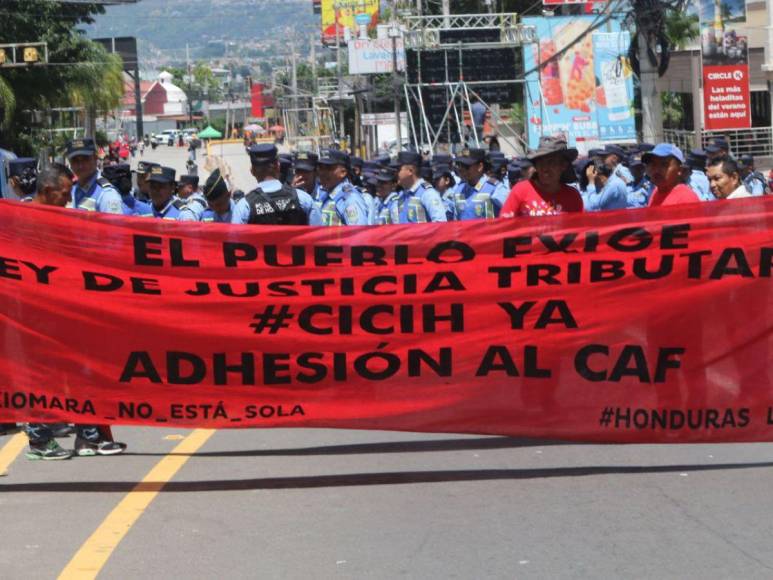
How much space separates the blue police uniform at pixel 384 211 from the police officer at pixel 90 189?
13.6ft

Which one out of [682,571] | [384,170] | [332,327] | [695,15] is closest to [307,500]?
[332,327]

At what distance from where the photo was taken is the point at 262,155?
10.2 m

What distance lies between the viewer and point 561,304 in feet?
26.3

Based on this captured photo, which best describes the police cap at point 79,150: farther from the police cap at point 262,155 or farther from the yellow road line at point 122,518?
the yellow road line at point 122,518

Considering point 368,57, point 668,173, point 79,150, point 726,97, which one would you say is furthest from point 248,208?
point 368,57

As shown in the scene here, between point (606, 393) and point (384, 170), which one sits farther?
point (384, 170)

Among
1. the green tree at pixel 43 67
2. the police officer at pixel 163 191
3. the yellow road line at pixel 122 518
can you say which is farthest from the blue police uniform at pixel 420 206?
the green tree at pixel 43 67

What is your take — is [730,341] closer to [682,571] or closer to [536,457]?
[536,457]

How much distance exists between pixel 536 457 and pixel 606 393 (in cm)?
90

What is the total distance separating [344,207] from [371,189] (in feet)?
12.9

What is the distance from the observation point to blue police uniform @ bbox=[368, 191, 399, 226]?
1473 centimetres

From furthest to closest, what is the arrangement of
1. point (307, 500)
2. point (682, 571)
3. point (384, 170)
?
point (384, 170) → point (307, 500) → point (682, 571)

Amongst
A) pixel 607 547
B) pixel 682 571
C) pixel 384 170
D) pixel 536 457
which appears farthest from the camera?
pixel 384 170

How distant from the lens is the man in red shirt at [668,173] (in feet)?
29.0
